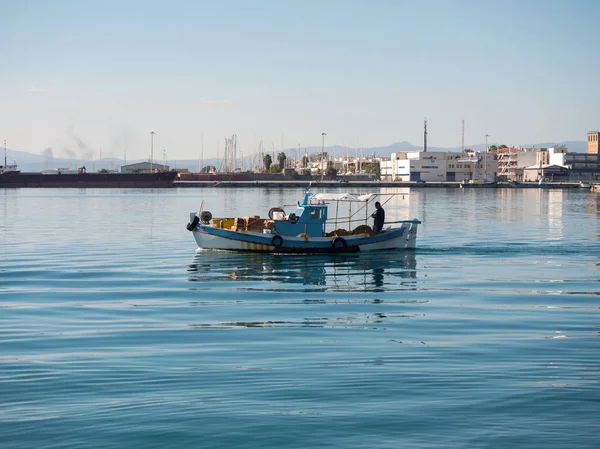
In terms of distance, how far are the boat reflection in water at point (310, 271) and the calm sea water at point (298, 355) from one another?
23 centimetres

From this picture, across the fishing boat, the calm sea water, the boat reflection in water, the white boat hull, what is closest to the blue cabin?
the fishing boat

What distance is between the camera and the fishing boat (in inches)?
1677

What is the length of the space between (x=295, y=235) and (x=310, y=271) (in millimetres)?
7170

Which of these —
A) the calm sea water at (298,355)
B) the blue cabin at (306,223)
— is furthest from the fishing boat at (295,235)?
the calm sea water at (298,355)

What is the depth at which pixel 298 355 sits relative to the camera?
58.4ft

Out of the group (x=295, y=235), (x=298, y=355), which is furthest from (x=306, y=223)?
(x=298, y=355)

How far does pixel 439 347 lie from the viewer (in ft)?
61.0

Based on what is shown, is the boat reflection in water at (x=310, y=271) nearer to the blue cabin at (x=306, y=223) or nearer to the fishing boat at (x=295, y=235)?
the fishing boat at (x=295, y=235)

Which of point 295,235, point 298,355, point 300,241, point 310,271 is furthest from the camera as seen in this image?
point 295,235

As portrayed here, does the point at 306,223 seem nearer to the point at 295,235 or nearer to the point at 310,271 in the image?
the point at 295,235

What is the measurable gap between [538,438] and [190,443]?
5.40 metres

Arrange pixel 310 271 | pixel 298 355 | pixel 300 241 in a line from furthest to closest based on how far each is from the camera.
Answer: pixel 300 241
pixel 310 271
pixel 298 355

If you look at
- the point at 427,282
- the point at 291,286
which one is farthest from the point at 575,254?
the point at 291,286

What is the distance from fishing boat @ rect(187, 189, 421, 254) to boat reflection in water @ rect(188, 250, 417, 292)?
1.61 feet
